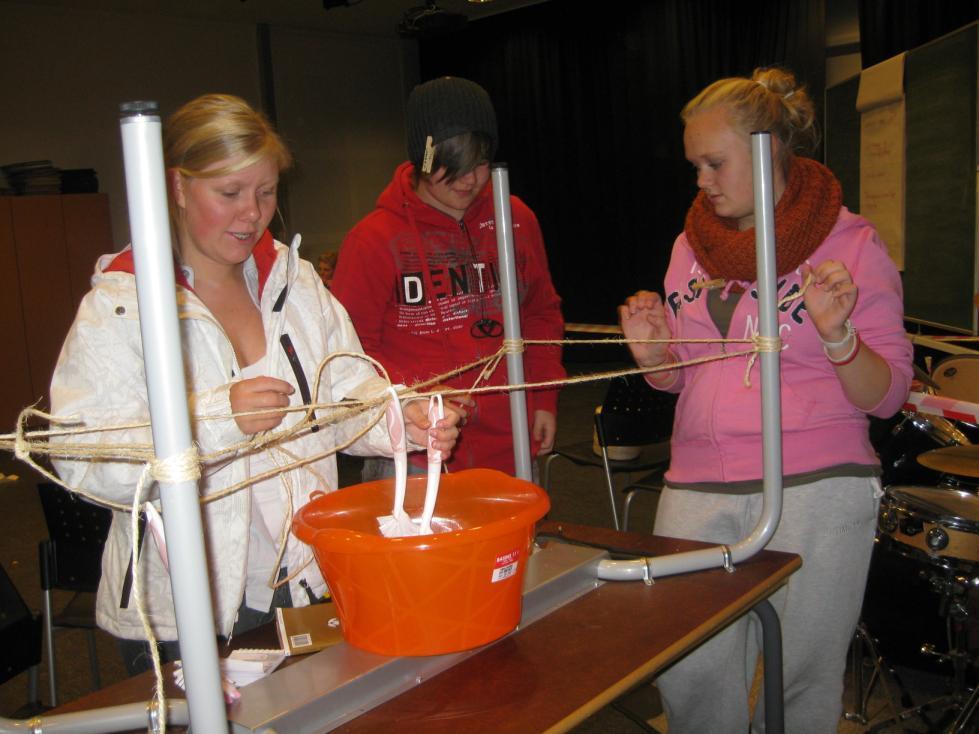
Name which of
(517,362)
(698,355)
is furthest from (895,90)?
(517,362)

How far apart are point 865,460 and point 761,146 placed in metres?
0.56

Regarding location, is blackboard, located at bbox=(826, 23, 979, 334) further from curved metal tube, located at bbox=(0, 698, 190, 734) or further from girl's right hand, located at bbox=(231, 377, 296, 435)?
curved metal tube, located at bbox=(0, 698, 190, 734)

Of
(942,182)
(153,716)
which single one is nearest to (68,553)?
(153,716)

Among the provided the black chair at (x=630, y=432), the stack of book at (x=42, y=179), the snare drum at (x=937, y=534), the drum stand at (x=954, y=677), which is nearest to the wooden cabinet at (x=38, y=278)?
the stack of book at (x=42, y=179)

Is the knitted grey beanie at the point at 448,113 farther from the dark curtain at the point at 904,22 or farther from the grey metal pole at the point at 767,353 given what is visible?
the dark curtain at the point at 904,22

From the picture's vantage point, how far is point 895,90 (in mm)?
3598

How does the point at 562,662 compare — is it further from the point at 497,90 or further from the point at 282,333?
the point at 497,90

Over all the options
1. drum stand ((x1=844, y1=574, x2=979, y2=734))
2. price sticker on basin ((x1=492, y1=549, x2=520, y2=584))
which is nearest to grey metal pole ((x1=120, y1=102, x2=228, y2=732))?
price sticker on basin ((x1=492, y1=549, x2=520, y2=584))

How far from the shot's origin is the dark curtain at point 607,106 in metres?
6.39

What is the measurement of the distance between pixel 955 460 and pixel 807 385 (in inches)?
32.5

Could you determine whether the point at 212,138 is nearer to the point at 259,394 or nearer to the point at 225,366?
the point at 225,366

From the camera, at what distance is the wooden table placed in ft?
2.87

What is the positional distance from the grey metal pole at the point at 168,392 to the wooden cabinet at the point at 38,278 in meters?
5.96

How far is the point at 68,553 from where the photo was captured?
211cm
